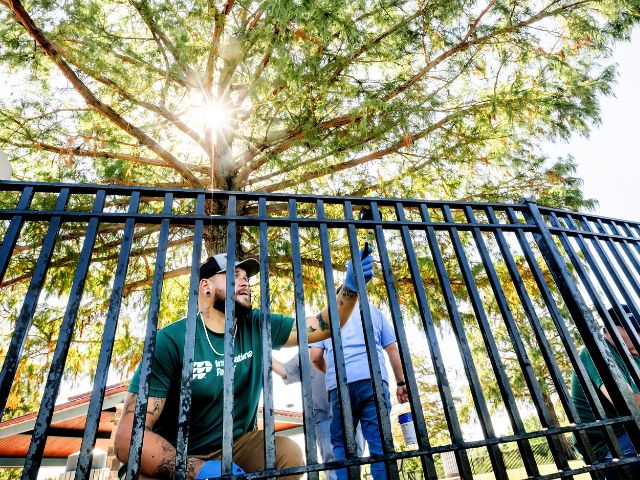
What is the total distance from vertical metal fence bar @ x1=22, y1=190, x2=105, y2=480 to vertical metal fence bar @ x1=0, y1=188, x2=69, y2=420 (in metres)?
0.10

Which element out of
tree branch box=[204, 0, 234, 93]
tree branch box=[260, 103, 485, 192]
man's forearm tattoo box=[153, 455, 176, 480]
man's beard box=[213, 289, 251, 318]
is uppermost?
tree branch box=[204, 0, 234, 93]

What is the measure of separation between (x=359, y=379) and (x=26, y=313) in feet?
7.63

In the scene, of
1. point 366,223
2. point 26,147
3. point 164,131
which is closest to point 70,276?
point 26,147

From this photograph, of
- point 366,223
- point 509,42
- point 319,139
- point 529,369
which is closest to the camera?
point 529,369

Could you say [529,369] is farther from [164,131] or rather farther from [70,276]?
[164,131]

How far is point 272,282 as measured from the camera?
22.6 ft

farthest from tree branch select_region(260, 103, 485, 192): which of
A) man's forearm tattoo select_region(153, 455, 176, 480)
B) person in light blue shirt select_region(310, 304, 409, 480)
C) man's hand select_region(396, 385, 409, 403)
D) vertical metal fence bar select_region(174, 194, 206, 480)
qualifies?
man's forearm tattoo select_region(153, 455, 176, 480)

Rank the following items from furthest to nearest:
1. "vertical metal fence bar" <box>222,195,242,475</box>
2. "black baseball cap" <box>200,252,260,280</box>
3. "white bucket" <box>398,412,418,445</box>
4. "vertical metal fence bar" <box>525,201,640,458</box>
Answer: "white bucket" <box>398,412,418,445</box> < "black baseball cap" <box>200,252,260,280</box> < "vertical metal fence bar" <box>525,201,640,458</box> < "vertical metal fence bar" <box>222,195,242,475</box>

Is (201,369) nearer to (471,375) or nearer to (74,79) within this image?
(471,375)

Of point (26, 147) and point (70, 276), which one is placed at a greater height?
point (26, 147)

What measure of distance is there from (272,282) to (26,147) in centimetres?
403

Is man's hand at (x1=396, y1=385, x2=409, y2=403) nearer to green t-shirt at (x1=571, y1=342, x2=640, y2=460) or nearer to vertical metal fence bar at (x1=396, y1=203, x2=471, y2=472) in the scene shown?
green t-shirt at (x1=571, y1=342, x2=640, y2=460)

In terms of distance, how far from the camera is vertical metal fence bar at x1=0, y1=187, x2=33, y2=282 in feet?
4.64

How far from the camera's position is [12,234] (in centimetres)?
148
